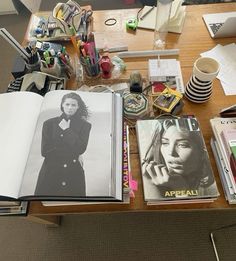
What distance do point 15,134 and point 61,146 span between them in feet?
0.46

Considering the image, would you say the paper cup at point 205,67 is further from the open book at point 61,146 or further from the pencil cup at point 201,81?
the open book at point 61,146

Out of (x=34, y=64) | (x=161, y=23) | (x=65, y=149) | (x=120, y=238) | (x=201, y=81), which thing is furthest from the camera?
(x=120, y=238)

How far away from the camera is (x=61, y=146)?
66 centimetres

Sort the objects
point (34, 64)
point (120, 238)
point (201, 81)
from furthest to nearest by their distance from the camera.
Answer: point (120, 238)
point (34, 64)
point (201, 81)

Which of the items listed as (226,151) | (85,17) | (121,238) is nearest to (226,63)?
(226,151)

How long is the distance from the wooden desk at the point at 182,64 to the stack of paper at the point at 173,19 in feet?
0.08

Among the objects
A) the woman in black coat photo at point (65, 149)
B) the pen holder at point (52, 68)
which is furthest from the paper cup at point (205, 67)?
the pen holder at point (52, 68)

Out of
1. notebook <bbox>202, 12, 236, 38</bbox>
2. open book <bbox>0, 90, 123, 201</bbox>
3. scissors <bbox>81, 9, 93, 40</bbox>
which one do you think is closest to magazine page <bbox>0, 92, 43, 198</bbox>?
open book <bbox>0, 90, 123, 201</bbox>

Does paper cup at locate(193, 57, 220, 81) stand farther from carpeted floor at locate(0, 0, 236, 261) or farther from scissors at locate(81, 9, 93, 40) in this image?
carpeted floor at locate(0, 0, 236, 261)

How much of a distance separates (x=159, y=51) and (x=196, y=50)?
0.14 meters

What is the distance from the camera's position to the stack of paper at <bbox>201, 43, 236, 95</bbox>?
2.93 feet

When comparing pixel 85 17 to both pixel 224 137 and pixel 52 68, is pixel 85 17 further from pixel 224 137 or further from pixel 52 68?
pixel 224 137

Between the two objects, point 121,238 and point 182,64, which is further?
point 121,238

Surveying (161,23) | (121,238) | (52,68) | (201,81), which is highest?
(161,23)
